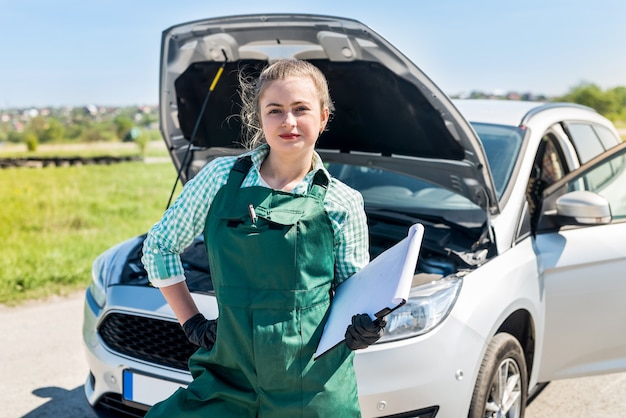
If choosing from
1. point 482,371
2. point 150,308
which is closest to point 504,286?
point 482,371

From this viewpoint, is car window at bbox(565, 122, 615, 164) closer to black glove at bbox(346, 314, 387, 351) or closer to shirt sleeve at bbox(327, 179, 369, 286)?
shirt sleeve at bbox(327, 179, 369, 286)

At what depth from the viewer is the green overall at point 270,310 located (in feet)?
5.59

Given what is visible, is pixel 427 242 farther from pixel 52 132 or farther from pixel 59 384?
pixel 52 132

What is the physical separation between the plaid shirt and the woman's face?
0.35 ft

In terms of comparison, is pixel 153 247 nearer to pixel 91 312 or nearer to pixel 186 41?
pixel 91 312

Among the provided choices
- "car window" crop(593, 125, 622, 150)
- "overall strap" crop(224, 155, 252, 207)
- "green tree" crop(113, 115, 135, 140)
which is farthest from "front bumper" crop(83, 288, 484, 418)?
"green tree" crop(113, 115, 135, 140)

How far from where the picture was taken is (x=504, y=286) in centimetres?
271

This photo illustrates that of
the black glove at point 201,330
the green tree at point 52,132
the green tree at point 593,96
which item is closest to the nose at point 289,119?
the black glove at point 201,330

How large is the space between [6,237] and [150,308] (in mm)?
7160

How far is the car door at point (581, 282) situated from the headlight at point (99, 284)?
6.83 feet

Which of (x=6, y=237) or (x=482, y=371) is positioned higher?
(x=482, y=371)

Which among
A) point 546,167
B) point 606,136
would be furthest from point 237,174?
point 606,136

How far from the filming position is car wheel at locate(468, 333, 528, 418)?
2502 mm

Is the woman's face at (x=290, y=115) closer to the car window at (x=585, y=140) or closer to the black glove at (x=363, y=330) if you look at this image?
the black glove at (x=363, y=330)
